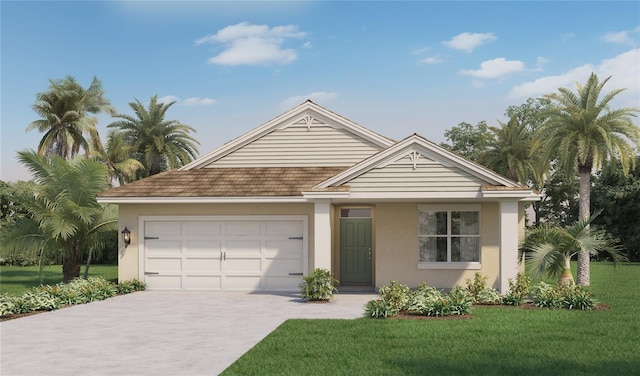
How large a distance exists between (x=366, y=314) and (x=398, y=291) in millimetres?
887

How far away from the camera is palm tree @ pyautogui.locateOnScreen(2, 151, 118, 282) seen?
19250 mm

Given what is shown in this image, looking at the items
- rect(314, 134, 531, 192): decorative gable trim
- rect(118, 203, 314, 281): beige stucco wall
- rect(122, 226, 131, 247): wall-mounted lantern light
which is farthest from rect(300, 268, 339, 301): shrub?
rect(122, 226, 131, 247): wall-mounted lantern light

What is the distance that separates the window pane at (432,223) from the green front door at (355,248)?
196 cm

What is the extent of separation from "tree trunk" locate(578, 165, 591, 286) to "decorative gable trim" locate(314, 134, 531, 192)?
6599 mm

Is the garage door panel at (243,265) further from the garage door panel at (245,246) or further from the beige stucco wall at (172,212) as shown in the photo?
the beige stucco wall at (172,212)

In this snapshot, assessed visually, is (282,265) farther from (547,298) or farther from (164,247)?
(547,298)

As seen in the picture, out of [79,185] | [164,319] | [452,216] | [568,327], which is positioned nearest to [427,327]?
[568,327]

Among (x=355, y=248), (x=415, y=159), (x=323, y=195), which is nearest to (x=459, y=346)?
(x=323, y=195)

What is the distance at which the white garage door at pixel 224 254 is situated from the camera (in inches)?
729

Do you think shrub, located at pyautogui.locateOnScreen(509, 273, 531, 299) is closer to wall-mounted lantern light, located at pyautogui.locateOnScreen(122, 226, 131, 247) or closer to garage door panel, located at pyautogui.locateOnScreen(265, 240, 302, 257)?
garage door panel, located at pyautogui.locateOnScreen(265, 240, 302, 257)

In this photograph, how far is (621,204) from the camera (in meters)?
42.9

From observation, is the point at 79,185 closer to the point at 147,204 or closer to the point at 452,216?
the point at 147,204

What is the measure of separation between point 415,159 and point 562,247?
13.5 feet

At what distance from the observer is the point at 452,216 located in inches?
719
